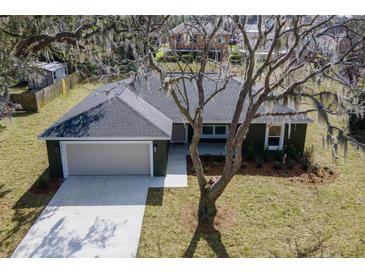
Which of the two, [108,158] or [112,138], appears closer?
[112,138]

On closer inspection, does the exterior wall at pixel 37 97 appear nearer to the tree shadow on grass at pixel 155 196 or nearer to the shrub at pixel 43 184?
the shrub at pixel 43 184

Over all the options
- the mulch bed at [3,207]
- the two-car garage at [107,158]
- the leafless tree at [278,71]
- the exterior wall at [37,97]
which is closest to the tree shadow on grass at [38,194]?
the mulch bed at [3,207]

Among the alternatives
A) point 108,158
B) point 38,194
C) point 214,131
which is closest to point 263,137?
point 214,131

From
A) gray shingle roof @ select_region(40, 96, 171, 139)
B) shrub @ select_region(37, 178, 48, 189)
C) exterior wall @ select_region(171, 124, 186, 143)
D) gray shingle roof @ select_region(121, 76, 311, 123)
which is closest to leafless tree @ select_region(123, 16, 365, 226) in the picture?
gray shingle roof @ select_region(40, 96, 171, 139)

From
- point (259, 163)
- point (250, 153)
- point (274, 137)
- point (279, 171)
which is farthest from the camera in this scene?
point (274, 137)

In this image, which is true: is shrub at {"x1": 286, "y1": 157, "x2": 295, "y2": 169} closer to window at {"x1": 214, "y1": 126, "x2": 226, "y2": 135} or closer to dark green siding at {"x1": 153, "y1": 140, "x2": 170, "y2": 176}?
window at {"x1": 214, "y1": 126, "x2": 226, "y2": 135}

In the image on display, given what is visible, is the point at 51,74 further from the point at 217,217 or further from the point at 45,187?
the point at 217,217

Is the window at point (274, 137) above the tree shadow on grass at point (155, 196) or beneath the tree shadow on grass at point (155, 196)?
above

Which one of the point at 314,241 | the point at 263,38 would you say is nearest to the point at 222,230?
the point at 314,241
